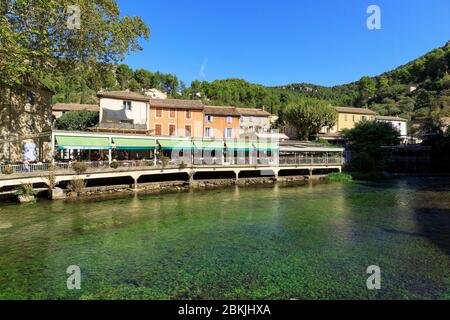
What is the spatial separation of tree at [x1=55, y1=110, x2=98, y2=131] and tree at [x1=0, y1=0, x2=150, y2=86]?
71.9 ft

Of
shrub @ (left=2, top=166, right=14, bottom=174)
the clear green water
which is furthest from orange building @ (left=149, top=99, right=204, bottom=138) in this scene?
shrub @ (left=2, top=166, right=14, bottom=174)

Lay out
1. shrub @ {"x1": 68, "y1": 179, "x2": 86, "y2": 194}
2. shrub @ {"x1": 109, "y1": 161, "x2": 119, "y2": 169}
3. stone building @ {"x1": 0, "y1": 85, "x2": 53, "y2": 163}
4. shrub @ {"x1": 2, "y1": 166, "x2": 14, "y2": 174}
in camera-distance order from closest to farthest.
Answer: shrub @ {"x1": 2, "y1": 166, "x2": 14, "y2": 174} < shrub @ {"x1": 68, "y1": 179, "x2": 86, "y2": 194} < shrub @ {"x1": 109, "y1": 161, "x2": 119, "y2": 169} < stone building @ {"x1": 0, "y1": 85, "x2": 53, "y2": 163}

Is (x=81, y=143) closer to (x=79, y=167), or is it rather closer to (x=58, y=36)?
(x=79, y=167)

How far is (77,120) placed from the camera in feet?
155

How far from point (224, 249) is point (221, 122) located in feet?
120

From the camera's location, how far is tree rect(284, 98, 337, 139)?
5334cm

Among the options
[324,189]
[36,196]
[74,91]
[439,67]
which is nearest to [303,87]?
[439,67]

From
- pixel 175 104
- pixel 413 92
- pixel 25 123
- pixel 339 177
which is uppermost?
pixel 413 92

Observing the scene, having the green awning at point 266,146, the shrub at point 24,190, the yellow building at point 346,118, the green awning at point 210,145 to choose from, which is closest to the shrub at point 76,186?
the shrub at point 24,190

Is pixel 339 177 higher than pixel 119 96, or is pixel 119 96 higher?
pixel 119 96

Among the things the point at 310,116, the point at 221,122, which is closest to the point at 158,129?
the point at 221,122

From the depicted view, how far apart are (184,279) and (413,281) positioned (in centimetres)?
674

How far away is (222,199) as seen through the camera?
23.9 meters

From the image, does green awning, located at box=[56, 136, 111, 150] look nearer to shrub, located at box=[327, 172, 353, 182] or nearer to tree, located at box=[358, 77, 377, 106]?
shrub, located at box=[327, 172, 353, 182]
